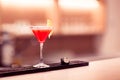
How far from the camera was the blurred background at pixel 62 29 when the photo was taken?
1.71 metres

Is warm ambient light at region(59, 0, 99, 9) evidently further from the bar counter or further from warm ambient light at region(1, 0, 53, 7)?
the bar counter

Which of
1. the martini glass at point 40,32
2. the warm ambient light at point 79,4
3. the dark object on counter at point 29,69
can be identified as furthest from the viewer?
the warm ambient light at point 79,4

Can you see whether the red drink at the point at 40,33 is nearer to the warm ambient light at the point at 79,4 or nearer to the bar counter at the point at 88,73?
the bar counter at the point at 88,73

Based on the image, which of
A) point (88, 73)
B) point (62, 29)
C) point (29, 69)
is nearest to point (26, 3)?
point (62, 29)

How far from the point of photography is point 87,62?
204 cm

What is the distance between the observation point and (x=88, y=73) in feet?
6.72

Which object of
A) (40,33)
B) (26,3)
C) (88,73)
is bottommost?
(88,73)

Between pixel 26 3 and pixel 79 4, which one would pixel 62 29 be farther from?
pixel 26 3

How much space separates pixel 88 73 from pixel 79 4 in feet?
1.95

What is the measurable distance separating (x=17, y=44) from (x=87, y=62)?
2.08 ft

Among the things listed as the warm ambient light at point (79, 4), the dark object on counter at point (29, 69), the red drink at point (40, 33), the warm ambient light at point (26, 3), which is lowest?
the dark object on counter at point (29, 69)

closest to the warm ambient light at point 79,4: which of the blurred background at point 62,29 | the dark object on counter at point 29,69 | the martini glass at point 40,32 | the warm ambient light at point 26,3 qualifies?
the blurred background at point 62,29

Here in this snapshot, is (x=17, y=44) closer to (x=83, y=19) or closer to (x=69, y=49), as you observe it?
(x=69, y=49)

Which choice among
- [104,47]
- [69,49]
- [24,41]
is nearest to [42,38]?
[24,41]
